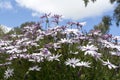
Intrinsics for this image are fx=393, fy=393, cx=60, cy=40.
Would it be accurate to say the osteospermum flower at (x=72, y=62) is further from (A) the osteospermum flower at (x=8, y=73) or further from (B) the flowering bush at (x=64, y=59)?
(A) the osteospermum flower at (x=8, y=73)

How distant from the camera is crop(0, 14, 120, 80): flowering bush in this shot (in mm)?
6250

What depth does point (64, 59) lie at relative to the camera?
665cm

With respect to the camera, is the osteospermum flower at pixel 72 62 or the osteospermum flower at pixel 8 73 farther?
the osteospermum flower at pixel 8 73

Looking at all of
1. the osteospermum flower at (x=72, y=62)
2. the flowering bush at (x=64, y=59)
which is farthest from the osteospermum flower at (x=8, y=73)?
the osteospermum flower at (x=72, y=62)

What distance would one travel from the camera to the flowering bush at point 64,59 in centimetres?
625

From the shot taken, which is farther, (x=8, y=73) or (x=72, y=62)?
(x=8, y=73)

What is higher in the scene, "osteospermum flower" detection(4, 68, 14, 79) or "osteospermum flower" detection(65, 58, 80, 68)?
"osteospermum flower" detection(65, 58, 80, 68)

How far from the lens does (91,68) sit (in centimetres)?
652

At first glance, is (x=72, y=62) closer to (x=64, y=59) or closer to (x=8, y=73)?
(x=64, y=59)

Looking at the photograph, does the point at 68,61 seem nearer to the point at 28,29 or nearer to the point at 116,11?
the point at 28,29

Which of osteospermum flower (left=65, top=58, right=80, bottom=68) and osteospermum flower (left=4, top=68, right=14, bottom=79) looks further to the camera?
osteospermum flower (left=4, top=68, right=14, bottom=79)

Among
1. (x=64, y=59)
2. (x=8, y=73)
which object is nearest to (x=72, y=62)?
(x=64, y=59)

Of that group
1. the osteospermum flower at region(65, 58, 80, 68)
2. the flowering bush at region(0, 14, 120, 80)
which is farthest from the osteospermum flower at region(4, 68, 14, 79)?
the osteospermum flower at region(65, 58, 80, 68)

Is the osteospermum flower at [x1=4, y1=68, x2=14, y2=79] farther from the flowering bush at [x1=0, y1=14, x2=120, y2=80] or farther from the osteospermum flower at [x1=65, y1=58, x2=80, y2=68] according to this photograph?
the osteospermum flower at [x1=65, y1=58, x2=80, y2=68]
